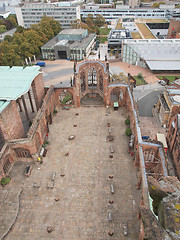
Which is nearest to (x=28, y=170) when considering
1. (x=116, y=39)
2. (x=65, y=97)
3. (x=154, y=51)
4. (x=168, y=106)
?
(x=65, y=97)

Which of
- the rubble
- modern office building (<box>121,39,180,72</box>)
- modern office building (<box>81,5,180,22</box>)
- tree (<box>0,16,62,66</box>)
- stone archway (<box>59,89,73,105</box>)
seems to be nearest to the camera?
the rubble

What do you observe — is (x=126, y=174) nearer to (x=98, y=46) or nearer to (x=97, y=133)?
(x=97, y=133)

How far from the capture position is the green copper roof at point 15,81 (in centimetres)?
3462

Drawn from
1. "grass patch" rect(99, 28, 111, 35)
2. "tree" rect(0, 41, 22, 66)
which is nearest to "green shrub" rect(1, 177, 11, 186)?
"tree" rect(0, 41, 22, 66)

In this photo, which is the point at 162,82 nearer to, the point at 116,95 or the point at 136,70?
the point at 136,70

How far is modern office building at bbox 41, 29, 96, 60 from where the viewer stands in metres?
92.2

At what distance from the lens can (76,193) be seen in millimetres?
30094

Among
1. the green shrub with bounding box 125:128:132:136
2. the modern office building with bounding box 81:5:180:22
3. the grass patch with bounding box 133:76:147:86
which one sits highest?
the modern office building with bounding box 81:5:180:22

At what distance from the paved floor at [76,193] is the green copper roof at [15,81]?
36.3ft

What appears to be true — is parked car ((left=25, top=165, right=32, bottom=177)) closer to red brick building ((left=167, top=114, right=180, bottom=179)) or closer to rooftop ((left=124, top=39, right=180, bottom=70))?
red brick building ((left=167, top=114, right=180, bottom=179))

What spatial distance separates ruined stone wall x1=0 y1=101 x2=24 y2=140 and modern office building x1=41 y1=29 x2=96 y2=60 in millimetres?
58666

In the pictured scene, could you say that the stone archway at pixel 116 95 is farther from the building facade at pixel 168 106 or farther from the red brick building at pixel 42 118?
the building facade at pixel 168 106

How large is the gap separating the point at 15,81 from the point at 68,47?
195 ft

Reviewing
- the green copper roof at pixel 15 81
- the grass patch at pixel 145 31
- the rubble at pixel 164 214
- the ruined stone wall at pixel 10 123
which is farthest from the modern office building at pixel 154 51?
the rubble at pixel 164 214
